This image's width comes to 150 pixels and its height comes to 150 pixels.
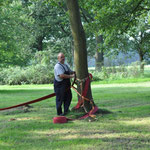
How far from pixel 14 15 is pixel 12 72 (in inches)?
390

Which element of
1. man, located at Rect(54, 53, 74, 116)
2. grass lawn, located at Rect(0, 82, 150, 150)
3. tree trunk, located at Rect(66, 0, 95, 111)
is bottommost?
grass lawn, located at Rect(0, 82, 150, 150)

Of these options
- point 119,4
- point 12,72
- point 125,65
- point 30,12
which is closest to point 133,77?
point 125,65

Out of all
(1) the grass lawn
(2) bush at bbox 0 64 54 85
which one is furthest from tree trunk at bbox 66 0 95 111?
(2) bush at bbox 0 64 54 85

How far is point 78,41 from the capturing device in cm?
890

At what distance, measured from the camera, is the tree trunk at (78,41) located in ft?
28.9

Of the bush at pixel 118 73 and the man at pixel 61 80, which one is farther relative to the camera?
the bush at pixel 118 73

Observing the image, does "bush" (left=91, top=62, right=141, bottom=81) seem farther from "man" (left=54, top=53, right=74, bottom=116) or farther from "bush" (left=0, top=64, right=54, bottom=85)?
"man" (left=54, top=53, right=74, bottom=116)

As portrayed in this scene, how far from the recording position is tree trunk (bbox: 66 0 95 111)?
28.9 feet

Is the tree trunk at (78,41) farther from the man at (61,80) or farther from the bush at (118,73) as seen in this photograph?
the bush at (118,73)

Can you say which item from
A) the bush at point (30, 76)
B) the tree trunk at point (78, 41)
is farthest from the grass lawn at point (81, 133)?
the bush at point (30, 76)

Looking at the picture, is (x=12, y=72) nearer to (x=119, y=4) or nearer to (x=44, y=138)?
(x=119, y=4)

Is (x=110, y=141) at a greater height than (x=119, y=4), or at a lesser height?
lesser

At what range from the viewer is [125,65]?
3086cm

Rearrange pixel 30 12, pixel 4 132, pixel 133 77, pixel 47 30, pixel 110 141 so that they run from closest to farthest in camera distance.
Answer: pixel 110 141 → pixel 4 132 → pixel 133 77 → pixel 30 12 → pixel 47 30
